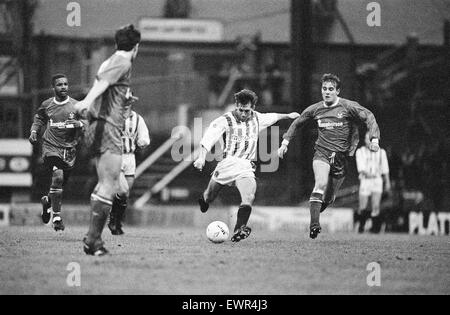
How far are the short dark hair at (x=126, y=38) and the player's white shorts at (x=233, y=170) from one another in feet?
12.4

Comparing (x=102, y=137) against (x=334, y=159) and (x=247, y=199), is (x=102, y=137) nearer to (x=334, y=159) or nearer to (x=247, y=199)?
(x=247, y=199)

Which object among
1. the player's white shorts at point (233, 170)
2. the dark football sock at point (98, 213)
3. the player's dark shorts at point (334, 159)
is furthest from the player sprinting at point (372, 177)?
the dark football sock at point (98, 213)

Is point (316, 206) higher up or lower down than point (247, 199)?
lower down

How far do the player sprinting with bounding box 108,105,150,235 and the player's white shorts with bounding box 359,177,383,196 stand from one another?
7.08m

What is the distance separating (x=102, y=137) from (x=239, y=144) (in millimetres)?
3816

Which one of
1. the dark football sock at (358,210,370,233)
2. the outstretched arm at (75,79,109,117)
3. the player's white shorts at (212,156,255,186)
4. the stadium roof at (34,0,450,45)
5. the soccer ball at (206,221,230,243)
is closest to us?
the outstretched arm at (75,79,109,117)

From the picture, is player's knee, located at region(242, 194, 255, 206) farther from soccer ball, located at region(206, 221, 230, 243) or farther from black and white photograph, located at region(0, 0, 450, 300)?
black and white photograph, located at region(0, 0, 450, 300)

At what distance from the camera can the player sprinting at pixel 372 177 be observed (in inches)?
A: 835

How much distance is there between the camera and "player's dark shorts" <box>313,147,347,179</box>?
14.9 meters

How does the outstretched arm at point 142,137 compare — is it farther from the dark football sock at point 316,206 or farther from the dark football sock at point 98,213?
the dark football sock at point 98,213

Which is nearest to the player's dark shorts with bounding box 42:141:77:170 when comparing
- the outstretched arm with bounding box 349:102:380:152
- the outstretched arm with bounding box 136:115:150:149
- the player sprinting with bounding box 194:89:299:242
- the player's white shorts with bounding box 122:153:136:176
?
the player's white shorts with bounding box 122:153:136:176

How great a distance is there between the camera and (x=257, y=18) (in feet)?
85.8

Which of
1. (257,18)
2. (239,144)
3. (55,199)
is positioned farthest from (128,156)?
(257,18)
